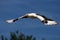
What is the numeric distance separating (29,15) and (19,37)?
15712mm

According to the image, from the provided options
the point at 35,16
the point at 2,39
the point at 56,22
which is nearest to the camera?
the point at 56,22

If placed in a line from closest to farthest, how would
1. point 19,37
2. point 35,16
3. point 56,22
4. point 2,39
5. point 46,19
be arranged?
point 56,22
point 46,19
point 35,16
point 2,39
point 19,37

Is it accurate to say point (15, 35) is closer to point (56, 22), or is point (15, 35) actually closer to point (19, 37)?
point (19, 37)

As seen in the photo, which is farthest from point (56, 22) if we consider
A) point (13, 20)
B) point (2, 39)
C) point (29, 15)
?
point (2, 39)

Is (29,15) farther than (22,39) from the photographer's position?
No

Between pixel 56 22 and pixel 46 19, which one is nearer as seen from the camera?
pixel 56 22

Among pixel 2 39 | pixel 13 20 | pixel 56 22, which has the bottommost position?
pixel 56 22

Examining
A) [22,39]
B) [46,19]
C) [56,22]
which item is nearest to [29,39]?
[22,39]

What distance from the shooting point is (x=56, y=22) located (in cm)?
1298

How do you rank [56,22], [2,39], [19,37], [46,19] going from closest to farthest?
[56,22], [46,19], [2,39], [19,37]

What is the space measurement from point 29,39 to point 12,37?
266 centimetres

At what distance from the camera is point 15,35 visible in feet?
114

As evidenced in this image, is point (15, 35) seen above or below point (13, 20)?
above

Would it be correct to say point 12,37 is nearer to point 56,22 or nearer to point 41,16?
point 41,16
